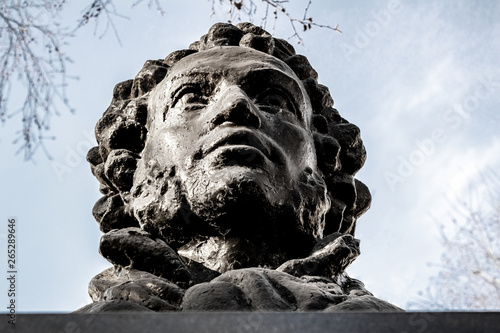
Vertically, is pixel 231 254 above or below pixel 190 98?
below

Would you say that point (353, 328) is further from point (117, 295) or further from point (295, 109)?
point (295, 109)

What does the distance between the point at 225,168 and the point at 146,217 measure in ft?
2.19

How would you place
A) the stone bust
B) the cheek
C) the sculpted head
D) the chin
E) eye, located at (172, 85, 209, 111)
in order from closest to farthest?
1. the stone bust
2. the chin
3. the sculpted head
4. the cheek
5. eye, located at (172, 85, 209, 111)

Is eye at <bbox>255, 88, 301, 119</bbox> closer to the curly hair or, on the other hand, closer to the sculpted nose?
the curly hair

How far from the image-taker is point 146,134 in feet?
17.0

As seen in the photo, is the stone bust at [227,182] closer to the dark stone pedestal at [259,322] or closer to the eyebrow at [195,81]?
the eyebrow at [195,81]

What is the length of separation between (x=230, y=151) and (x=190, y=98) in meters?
0.87

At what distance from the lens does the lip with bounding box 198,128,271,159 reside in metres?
4.18

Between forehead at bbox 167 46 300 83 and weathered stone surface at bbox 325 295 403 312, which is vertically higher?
forehead at bbox 167 46 300 83

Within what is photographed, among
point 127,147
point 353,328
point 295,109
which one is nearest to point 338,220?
point 295,109

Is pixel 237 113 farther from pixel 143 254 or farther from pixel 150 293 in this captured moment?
pixel 150 293

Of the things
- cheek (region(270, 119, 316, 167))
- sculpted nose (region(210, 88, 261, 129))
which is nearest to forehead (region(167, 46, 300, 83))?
cheek (region(270, 119, 316, 167))

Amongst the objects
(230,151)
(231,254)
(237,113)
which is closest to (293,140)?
(237,113)

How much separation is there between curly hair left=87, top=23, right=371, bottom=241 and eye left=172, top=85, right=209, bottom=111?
17.5 inches
